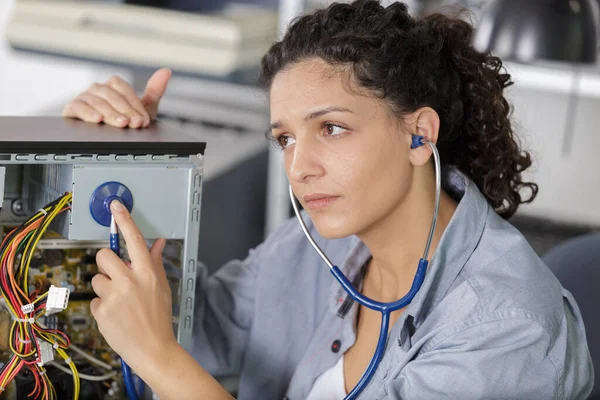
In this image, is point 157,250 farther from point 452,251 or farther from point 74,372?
point 452,251

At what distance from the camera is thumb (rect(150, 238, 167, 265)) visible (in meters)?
1.12

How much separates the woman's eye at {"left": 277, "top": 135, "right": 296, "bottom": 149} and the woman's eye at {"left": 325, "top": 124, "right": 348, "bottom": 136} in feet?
0.23

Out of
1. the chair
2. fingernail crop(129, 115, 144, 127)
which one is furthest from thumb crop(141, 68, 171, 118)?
the chair

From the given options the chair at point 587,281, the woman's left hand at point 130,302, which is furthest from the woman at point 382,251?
the chair at point 587,281

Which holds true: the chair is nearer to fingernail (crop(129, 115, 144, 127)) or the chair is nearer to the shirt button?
the shirt button

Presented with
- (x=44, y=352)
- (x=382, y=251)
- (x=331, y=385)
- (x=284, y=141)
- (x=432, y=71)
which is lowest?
(x=331, y=385)

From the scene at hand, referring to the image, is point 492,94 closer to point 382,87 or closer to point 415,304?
point 382,87

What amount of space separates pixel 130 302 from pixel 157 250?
82 millimetres

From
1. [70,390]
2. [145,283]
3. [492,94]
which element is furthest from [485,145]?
[70,390]

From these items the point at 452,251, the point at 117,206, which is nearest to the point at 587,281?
the point at 452,251

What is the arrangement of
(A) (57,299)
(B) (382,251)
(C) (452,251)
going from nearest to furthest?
(A) (57,299), (C) (452,251), (B) (382,251)

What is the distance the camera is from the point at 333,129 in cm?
114

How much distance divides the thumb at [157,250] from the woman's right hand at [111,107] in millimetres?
188

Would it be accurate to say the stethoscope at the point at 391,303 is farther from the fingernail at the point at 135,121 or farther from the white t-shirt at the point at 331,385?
the fingernail at the point at 135,121
